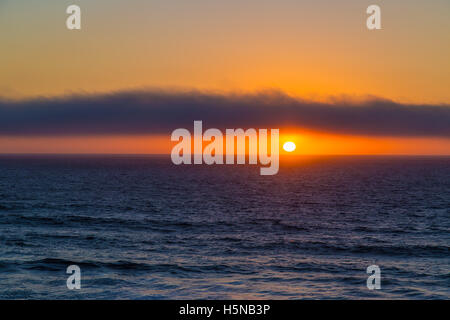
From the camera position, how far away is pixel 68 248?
123ft

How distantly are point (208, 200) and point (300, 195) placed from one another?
21.0 meters

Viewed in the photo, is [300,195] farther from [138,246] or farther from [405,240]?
[138,246]

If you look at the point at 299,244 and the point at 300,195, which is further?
the point at 300,195

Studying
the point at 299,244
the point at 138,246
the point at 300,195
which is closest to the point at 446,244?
the point at 299,244

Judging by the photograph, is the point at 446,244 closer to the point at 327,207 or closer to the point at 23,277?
the point at 327,207
